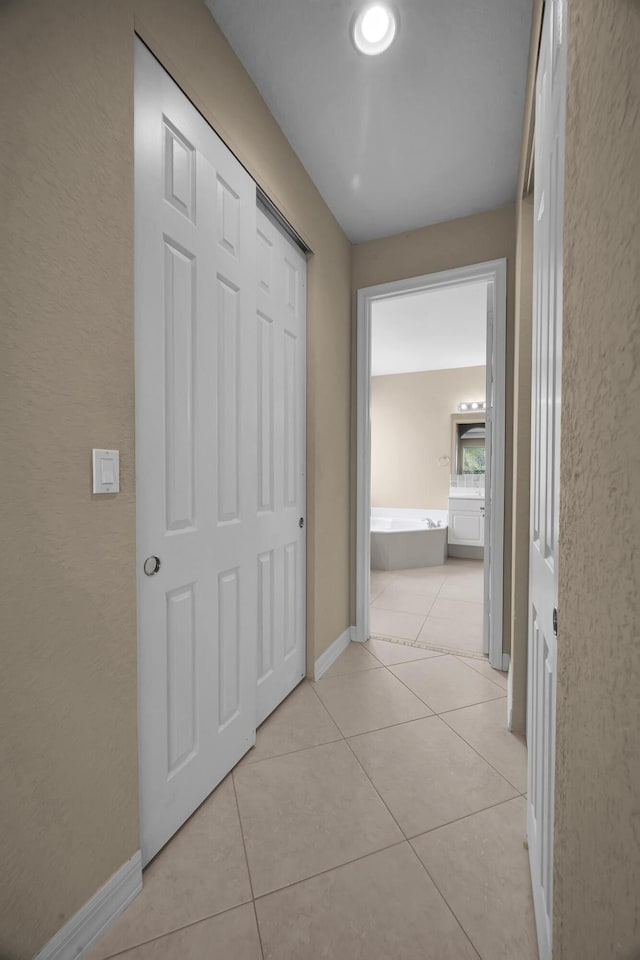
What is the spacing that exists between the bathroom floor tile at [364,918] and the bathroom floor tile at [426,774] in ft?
0.59

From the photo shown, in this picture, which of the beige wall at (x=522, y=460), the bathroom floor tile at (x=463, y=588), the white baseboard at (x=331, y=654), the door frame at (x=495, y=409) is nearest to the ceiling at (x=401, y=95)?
the beige wall at (x=522, y=460)

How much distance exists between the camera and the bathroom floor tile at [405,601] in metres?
3.43

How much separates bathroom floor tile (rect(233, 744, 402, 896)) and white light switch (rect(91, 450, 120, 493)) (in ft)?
3.77

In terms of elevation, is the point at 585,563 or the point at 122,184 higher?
the point at 122,184

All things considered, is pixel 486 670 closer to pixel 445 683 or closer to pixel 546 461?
pixel 445 683

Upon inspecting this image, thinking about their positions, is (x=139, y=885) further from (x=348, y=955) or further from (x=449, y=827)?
(x=449, y=827)

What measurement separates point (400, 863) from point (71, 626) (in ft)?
3.75

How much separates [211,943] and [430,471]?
571cm

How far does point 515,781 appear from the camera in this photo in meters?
1.53

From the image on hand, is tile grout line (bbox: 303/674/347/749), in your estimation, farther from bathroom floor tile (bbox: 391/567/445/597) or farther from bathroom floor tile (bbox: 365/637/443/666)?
bathroom floor tile (bbox: 391/567/445/597)

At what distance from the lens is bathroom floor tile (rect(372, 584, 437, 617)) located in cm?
343

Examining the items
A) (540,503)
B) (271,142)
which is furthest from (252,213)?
(540,503)

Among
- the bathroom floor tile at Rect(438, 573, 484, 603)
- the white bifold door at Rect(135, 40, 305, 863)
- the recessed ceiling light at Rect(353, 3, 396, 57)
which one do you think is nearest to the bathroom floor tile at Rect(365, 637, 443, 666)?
the white bifold door at Rect(135, 40, 305, 863)

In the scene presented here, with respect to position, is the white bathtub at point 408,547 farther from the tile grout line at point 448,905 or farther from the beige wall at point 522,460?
the tile grout line at point 448,905
